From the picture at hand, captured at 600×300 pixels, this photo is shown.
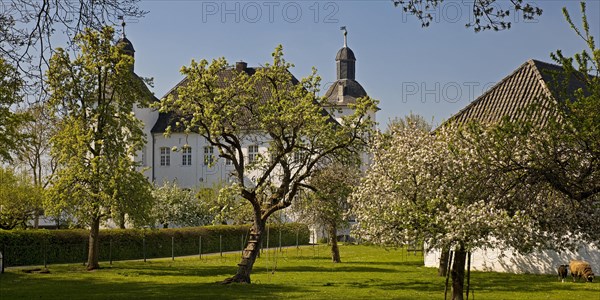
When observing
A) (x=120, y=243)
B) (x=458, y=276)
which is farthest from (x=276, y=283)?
(x=120, y=243)

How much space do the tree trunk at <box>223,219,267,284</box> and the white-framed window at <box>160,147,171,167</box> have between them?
125ft

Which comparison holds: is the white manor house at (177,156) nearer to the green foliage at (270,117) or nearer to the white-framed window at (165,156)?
the white-framed window at (165,156)

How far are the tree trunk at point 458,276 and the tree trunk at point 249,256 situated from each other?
24.2ft

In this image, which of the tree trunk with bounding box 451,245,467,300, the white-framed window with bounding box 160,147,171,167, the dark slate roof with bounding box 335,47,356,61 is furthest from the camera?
the dark slate roof with bounding box 335,47,356,61

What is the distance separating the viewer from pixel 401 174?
19.8 meters

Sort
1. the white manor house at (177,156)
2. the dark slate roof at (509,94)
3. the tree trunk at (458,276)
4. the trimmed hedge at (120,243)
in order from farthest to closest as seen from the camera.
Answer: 1. the white manor house at (177,156)
2. the trimmed hedge at (120,243)
3. the dark slate roof at (509,94)
4. the tree trunk at (458,276)

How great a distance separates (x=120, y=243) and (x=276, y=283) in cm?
1502

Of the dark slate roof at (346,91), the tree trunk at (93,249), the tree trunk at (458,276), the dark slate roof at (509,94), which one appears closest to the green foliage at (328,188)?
the dark slate roof at (509,94)

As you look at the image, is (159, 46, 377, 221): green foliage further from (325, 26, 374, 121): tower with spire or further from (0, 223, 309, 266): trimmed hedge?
(325, 26, 374, 121): tower with spire

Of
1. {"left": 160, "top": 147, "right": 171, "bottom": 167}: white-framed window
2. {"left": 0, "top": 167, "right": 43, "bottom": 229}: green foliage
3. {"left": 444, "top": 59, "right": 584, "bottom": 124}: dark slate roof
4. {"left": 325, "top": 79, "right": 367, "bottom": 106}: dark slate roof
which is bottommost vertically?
{"left": 0, "top": 167, "right": 43, "bottom": 229}: green foliage

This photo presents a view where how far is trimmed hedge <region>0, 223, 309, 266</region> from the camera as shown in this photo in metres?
32.8

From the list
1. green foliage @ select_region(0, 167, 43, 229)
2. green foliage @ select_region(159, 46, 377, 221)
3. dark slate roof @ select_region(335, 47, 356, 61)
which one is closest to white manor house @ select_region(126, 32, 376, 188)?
dark slate roof @ select_region(335, 47, 356, 61)

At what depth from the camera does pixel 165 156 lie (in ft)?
202

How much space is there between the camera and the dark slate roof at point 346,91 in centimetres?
6606
